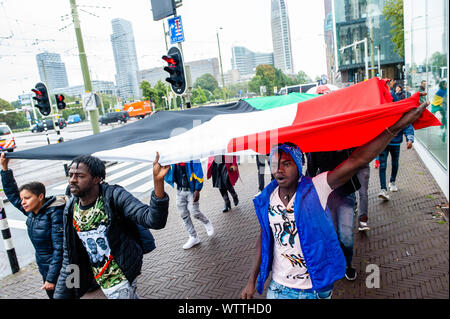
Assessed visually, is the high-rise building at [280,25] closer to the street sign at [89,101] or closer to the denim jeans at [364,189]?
the denim jeans at [364,189]

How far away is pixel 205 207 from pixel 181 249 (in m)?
2.37

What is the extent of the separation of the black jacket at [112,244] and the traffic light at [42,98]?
37.9 feet

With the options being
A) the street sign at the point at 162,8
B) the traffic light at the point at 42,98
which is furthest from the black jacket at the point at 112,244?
the traffic light at the point at 42,98

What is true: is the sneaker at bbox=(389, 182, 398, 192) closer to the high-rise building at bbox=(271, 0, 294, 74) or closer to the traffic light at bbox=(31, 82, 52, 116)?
the high-rise building at bbox=(271, 0, 294, 74)

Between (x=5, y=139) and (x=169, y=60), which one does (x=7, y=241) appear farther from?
(x=5, y=139)

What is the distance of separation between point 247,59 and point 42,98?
306ft

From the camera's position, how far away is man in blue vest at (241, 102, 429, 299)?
2.06 m

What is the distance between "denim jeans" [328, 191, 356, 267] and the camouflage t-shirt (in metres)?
2.40

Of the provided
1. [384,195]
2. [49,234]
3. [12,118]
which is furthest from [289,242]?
[12,118]

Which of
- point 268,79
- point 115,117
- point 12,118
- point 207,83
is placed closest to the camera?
point 115,117

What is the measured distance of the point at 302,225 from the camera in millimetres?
2068

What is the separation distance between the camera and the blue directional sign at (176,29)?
8.28 meters
